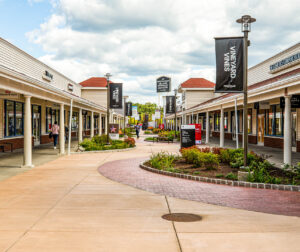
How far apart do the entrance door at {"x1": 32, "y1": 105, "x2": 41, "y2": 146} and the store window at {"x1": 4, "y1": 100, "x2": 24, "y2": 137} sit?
199 cm

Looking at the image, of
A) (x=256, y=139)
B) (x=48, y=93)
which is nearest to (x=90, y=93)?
(x=256, y=139)

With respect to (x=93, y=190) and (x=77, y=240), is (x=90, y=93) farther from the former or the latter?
(x=77, y=240)

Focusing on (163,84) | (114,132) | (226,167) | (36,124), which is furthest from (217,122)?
(226,167)

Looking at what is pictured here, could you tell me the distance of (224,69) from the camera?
10.9 metres

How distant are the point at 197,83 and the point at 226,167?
39137 mm

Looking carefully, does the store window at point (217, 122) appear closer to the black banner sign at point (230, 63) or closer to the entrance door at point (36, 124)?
the entrance door at point (36, 124)

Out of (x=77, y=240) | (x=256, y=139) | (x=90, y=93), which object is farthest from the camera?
(x=90, y=93)

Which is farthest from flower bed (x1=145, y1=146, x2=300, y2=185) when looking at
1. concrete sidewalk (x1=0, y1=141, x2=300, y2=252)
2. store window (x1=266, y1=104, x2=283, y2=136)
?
store window (x1=266, y1=104, x2=283, y2=136)

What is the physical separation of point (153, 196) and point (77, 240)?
3371 mm

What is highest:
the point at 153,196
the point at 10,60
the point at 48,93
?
the point at 10,60

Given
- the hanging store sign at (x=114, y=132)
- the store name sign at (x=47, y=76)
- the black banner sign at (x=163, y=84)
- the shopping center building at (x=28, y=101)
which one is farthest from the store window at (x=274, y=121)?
the black banner sign at (x=163, y=84)

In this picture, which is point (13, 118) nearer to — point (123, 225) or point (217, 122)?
point (123, 225)

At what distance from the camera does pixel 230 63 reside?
1077 centimetres

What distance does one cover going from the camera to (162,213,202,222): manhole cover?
606 cm
